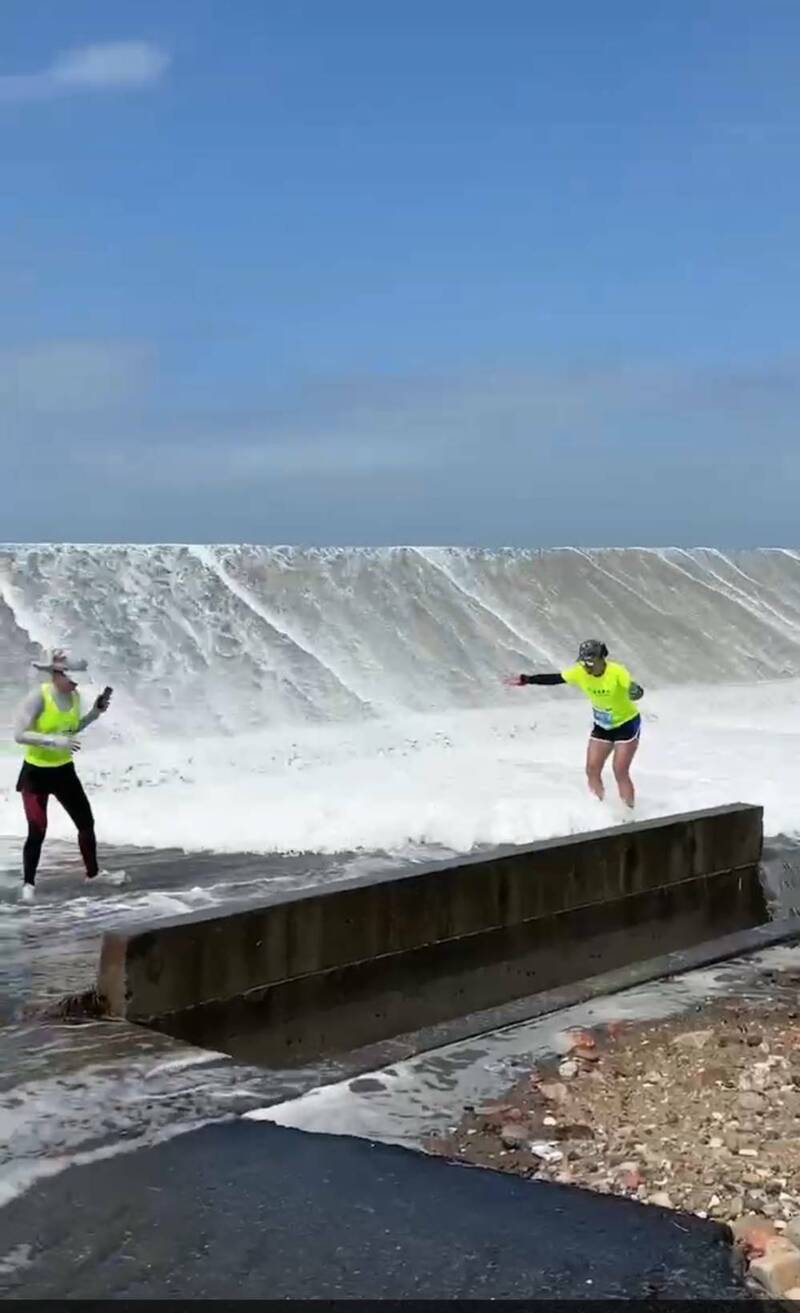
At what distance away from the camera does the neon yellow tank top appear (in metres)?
8.56

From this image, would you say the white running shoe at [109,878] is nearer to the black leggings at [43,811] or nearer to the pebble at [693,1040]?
the black leggings at [43,811]

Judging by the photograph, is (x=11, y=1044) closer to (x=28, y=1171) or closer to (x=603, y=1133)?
(x=28, y=1171)

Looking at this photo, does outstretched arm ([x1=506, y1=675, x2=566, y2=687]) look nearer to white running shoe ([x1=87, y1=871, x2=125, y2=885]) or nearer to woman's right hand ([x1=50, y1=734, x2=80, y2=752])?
white running shoe ([x1=87, y1=871, x2=125, y2=885])

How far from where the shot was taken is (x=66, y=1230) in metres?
3.93

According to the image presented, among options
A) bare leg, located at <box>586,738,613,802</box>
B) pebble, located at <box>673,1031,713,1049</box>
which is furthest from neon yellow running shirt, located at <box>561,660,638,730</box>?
pebble, located at <box>673,1031,713,1049</box>

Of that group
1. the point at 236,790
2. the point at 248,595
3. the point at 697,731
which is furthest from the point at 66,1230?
the point at 248,595

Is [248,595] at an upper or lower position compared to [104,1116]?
upper

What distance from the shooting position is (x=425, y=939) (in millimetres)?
7438

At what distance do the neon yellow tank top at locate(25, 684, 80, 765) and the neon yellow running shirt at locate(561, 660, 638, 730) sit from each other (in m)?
4.05

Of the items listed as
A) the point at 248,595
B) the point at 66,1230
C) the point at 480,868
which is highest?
the point at 248,595

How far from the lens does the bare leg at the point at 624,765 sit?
1144 cm

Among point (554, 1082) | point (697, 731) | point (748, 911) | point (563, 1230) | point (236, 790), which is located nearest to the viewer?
point (563, 1230)

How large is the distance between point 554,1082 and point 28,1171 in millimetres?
2020

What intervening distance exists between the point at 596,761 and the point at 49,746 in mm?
4694
